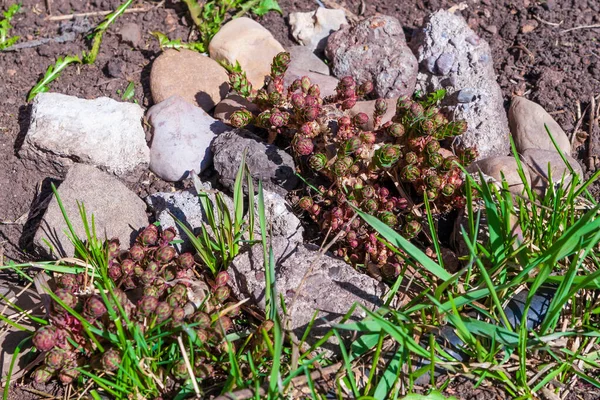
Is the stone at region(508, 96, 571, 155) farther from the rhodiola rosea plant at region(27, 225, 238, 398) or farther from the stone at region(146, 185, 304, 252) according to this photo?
the rhodiola rosea plant at region(27, 225, 238, 398)

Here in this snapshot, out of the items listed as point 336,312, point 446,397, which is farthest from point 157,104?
point 446,397

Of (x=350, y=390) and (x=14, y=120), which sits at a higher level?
(x=14, y=120)

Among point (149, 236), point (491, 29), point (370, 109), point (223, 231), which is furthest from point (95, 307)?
point (491, 29)

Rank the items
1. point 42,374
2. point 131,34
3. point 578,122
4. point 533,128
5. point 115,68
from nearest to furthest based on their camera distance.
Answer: point 42,374 < point 533,128 < point 578,122 < point 115,68 < point 131,34

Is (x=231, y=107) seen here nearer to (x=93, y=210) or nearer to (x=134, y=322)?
(x=93, y=210)

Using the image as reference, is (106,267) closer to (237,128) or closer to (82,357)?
(82,357)
